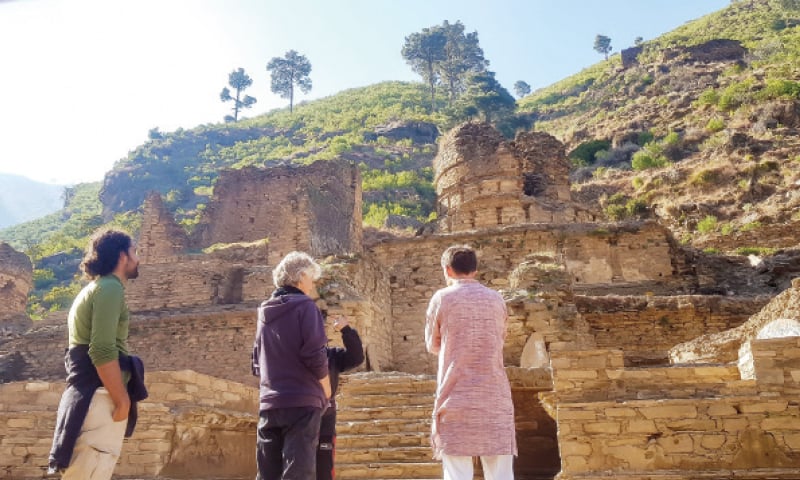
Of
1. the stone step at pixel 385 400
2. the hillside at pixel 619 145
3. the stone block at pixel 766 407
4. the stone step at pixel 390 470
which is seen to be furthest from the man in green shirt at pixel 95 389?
the hillside at pixel 619 145

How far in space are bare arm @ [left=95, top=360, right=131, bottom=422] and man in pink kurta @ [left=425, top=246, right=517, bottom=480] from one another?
74.9 inches

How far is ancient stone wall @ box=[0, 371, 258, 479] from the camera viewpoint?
7430 millimetres

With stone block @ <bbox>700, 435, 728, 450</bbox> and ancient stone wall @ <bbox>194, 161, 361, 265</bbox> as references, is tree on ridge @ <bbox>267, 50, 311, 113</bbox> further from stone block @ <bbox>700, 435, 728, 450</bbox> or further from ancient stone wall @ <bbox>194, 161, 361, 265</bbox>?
stone block @ <bbox>700, 435, 728, 450</bbox>

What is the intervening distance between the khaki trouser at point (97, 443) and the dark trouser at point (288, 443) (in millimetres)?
852

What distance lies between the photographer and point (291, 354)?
444 centimetres

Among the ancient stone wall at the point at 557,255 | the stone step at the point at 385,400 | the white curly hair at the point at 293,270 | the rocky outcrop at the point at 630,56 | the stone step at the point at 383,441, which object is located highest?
the rocky outcrop at the point at 630,56

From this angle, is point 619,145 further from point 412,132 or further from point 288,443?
point 288,443

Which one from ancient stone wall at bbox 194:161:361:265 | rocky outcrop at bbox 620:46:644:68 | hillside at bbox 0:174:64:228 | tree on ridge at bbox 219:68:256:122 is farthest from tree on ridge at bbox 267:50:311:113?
hillside at bbox 0:174:64:228

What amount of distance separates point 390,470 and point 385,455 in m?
0.29

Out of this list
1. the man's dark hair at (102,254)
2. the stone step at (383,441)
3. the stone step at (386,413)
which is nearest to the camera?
the man's dark hair at (102,254)

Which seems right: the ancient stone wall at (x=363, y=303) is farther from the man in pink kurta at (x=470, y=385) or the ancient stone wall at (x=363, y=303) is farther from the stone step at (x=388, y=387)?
the man in pink kurta at (x=470, y=385)

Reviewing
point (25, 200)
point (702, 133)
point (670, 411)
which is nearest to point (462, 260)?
point (670, 411)

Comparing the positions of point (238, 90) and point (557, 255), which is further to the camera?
point (238, 90)

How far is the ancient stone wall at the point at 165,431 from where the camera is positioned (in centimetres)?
743
